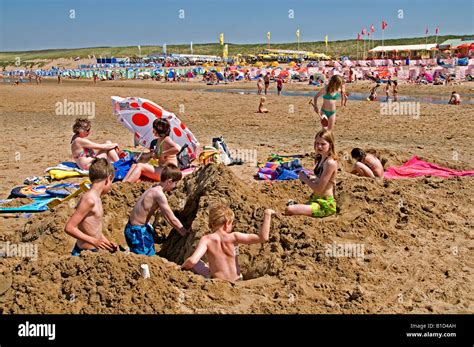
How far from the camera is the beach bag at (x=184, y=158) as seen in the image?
30.7ft

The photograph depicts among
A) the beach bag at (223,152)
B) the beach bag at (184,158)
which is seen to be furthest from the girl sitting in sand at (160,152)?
the beach bag at (223,152)

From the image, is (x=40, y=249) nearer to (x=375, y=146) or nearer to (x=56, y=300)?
(x=56, y=300)

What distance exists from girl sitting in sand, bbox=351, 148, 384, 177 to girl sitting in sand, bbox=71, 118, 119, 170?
435 cm

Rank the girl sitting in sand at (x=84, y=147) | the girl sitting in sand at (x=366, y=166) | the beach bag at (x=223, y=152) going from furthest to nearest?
the beach bag at (x=223, y=152) < the girl sitting in sand at (x=84, y=147) < the girl sitting in sand at (x=366, y=166)

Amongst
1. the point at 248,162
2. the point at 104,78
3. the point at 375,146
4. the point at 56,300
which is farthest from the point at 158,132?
the point at 104,78

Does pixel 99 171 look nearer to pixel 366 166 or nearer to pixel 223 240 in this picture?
pixel 223 240

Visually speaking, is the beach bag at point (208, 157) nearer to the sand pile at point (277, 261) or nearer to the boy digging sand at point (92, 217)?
the sand pile at point (277, 261)

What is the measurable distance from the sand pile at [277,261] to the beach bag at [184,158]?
185 centimetres

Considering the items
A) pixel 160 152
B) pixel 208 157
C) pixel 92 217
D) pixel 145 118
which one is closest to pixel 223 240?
pixel 92 217

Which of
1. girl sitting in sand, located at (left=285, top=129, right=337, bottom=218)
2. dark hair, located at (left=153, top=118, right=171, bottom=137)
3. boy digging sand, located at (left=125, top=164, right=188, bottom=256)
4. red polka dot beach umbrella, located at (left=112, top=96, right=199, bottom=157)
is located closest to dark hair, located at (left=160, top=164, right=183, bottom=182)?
boy digging sand, located at (left=125, top=164, right=188, bottom=256)

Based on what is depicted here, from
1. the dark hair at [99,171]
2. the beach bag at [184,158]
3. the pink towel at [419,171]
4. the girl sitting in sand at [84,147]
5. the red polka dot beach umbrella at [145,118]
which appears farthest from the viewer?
the red polka dot beach umbrella at [145,118]

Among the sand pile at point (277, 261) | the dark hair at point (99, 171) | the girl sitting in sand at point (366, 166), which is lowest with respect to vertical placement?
the sand pile at point (277, 261)

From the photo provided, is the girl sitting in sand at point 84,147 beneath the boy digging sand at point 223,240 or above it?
above
